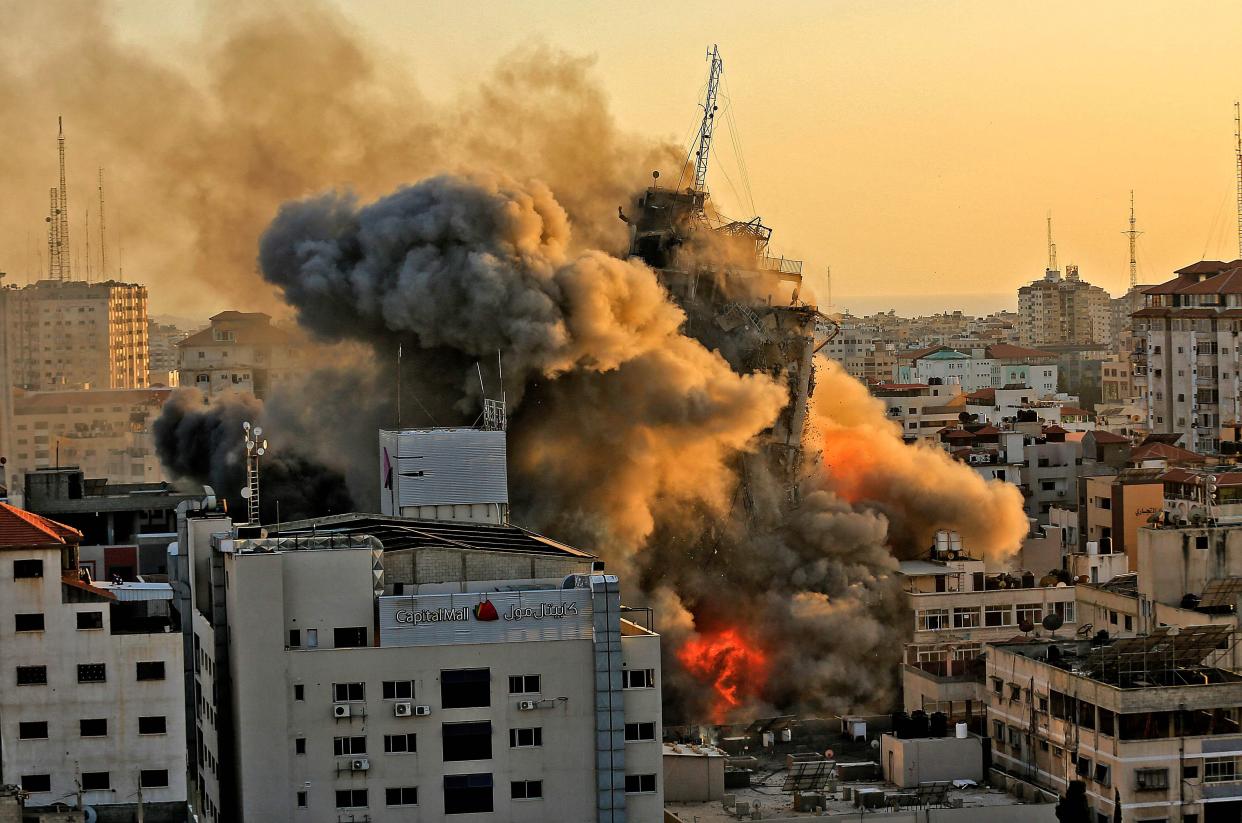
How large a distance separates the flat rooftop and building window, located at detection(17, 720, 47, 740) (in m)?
5.29

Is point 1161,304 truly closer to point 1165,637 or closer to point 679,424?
point 679,424

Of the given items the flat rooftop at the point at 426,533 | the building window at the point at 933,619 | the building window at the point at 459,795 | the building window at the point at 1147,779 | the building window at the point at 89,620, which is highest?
the flat rooftop at the point at 426,533

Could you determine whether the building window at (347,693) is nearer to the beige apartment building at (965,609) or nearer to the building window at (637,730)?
the building window at (637,730)

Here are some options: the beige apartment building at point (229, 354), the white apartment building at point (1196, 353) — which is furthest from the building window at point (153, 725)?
the beige apartment building at point (229, 354)

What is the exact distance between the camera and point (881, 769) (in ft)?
161

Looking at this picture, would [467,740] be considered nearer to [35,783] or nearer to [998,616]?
[35,783]

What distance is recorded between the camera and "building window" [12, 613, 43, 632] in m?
44.6

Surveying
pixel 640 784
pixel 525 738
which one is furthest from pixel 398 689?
pixel 640 784

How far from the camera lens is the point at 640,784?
42625 mm

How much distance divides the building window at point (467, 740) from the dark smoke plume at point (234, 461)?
27.2 metres

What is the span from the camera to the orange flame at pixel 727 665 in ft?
216

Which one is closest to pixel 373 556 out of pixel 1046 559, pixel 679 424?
pixel 679 424

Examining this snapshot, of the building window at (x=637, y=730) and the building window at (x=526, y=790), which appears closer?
the building window at (x=526, y=790)

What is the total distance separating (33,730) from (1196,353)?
79.2m
